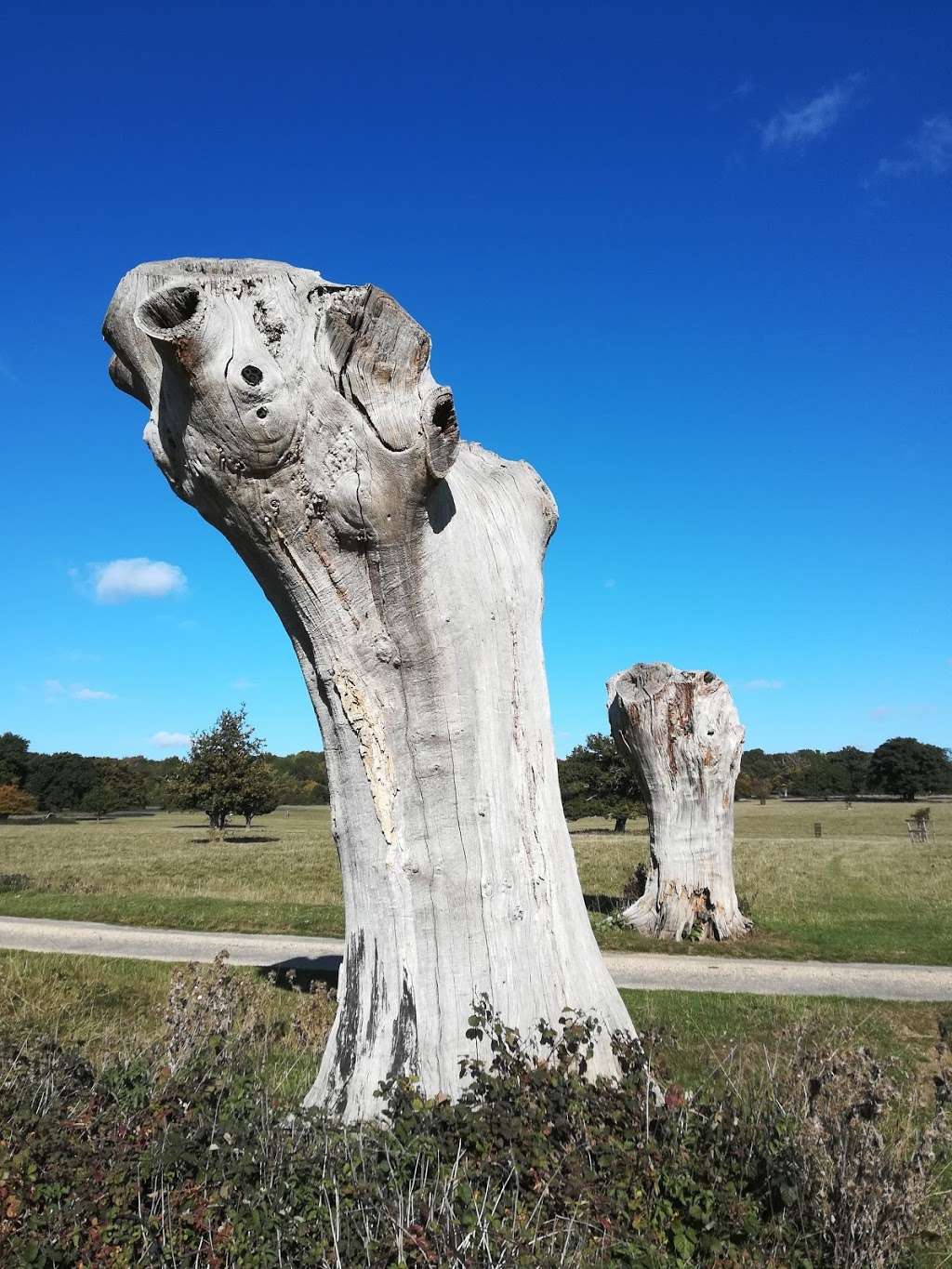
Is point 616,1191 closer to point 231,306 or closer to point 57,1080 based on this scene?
point 57,1080

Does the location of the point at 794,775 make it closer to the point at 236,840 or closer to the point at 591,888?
the point at 236,840

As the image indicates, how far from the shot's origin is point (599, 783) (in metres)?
41.8

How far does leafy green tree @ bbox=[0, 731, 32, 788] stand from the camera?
2911 inches

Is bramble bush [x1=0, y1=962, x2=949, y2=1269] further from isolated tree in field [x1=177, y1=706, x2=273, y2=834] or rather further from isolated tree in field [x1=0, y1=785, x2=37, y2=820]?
isolated tree in field [x1=0, y1=785, x2=37, y2=820]

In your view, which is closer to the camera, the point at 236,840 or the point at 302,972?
the point at 302,972

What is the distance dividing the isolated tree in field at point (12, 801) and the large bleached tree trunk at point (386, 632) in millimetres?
70842

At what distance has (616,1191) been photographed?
323cm

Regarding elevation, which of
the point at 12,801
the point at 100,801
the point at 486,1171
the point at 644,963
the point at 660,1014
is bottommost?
the point at 644,963

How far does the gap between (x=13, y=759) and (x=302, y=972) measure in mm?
80197

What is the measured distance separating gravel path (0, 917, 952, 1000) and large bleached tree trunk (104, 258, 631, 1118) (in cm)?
607

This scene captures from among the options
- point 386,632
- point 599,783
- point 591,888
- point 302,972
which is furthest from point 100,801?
point 386,632

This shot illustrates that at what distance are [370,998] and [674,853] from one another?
967cm

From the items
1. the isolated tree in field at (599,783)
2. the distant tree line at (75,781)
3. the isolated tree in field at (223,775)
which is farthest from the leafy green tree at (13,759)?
the isolated tree in field at (599,783)

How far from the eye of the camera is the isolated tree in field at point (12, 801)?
65500 mm
